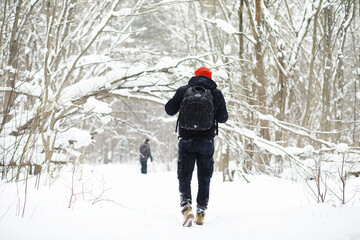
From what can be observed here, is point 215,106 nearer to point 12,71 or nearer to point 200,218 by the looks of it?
point 200,218

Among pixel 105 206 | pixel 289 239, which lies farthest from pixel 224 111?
pixel 105 206

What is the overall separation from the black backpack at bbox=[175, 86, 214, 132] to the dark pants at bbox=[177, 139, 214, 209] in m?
0.16

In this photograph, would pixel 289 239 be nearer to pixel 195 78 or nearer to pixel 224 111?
pixel 224 111

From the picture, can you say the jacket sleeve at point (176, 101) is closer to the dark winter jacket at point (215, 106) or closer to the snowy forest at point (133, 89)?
the dark winter jacket at point (215, 106)

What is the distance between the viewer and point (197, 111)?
7.50 ft

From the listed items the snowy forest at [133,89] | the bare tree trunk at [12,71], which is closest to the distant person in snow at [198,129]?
the snowy forest at [133,89]

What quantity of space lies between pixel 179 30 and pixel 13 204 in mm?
9317

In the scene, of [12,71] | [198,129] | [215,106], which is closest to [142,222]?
[198,129]

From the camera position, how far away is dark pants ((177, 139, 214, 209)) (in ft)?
7.78

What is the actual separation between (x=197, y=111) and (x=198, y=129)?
0.16 meters

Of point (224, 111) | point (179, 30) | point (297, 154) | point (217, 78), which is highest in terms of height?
point (179, 30)

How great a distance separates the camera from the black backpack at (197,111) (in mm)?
2289

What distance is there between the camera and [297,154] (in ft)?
13.9

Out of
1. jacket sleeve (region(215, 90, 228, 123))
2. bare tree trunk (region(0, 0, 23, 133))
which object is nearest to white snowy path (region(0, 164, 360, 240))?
bare tree trunk (region(0, 0, 23, 133))
